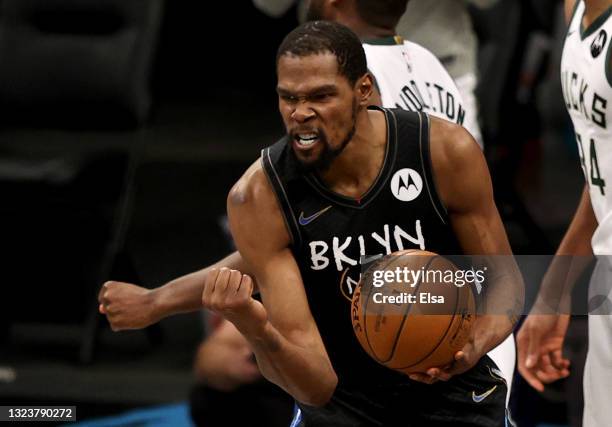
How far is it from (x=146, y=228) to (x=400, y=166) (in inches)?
107

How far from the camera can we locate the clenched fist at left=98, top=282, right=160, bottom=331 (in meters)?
3.73

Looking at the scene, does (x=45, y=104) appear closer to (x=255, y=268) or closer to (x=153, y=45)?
(x=153, y=45)

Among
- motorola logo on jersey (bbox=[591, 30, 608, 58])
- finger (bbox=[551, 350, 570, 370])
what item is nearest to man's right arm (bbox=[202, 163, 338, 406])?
finger (bbox=[551, 350, 570, 370])

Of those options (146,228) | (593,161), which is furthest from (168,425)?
(593,161)

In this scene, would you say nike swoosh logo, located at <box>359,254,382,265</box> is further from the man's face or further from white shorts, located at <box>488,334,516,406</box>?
white shorts, located at <box>488,334,516,406</box>

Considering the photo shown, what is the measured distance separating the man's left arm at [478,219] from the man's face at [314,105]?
0.26m

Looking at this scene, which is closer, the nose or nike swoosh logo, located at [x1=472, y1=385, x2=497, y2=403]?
the nose

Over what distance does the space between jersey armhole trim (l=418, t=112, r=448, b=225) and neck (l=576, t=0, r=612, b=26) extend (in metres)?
0.48

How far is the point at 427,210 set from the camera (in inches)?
137

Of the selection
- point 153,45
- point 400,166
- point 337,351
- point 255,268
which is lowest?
point 153,45

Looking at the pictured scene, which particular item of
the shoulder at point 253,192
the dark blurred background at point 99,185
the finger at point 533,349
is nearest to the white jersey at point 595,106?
the finger at point 533,349

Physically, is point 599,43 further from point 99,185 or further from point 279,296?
point 99,185

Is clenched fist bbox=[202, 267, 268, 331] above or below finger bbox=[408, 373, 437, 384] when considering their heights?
above

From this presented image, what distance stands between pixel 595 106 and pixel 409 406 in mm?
853
